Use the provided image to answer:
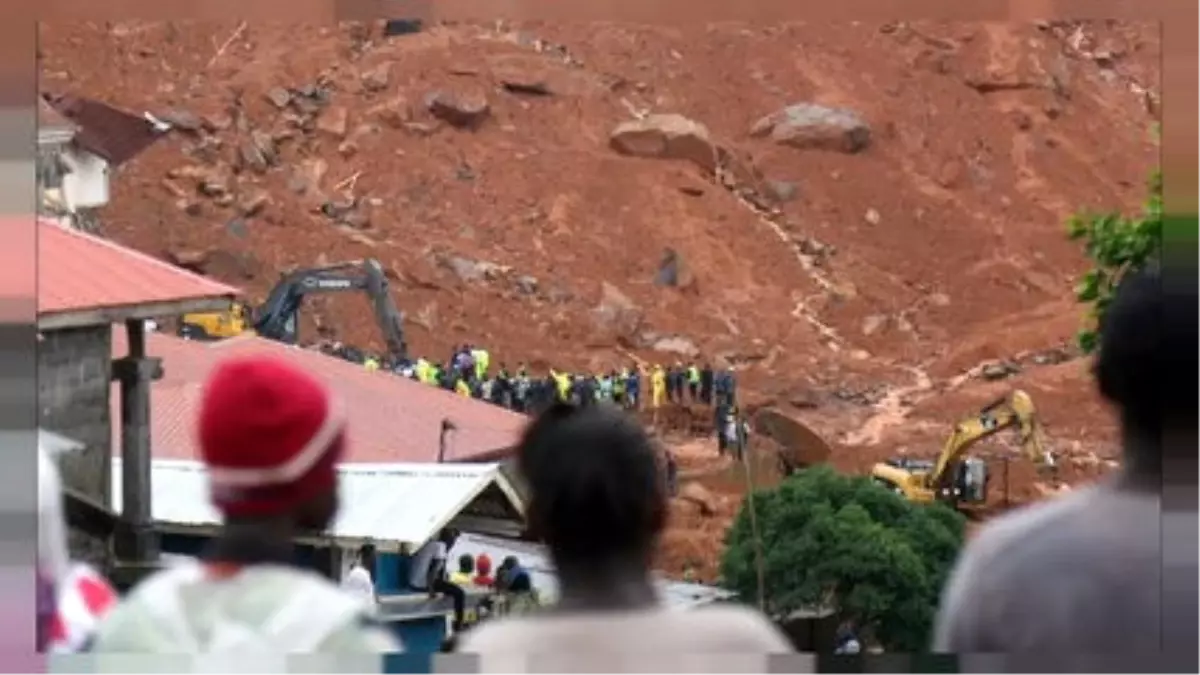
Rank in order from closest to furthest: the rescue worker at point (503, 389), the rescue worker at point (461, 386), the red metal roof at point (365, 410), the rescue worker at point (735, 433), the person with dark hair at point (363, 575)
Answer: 1. the person with dark hair at point (363, 575)
2. the red metal roof at point (365, 410)
3. the rescue worker at point (503, 389)
4. the rescue worker at point (461, 386)
5. the rescue worker at point (735, 433)

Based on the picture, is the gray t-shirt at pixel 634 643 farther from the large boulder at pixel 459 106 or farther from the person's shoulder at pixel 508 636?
the large boulder at pixel 459 106

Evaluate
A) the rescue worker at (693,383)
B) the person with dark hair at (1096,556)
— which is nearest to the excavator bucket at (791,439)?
the rescue worker at (693,383)

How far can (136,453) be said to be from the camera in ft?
8.47

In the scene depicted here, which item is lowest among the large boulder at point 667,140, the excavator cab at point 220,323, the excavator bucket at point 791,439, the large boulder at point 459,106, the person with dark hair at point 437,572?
the person with dark hair at point 437,572

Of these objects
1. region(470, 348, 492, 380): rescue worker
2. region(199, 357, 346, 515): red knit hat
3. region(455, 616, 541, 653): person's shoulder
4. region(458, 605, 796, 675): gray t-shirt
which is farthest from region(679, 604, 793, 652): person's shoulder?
region(470, 348, 492, 380): rescue worker

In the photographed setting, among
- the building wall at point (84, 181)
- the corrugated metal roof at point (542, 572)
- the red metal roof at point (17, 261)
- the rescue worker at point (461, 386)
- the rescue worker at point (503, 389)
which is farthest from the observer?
the rescue worker at point (461, 386)

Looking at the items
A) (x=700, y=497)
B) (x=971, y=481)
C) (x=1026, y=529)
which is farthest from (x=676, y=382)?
(x=1026, y=529)

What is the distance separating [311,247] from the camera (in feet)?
10.5

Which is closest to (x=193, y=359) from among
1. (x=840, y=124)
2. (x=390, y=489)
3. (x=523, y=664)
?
(x=390, y=489)

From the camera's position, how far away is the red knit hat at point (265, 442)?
1.61m

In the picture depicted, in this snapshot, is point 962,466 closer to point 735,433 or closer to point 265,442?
point 735,433

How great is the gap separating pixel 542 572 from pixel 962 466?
190 cm

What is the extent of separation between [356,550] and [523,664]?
643 millimetres

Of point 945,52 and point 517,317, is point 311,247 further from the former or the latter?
point 945,52
